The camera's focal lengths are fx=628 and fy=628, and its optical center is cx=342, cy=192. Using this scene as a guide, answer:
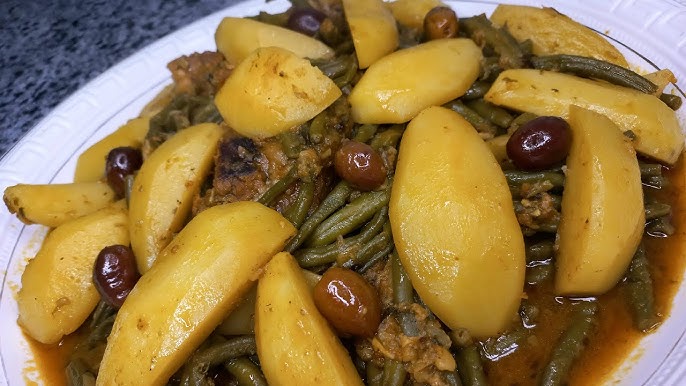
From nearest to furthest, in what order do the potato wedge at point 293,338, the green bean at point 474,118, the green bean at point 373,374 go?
the potato wedge at point 293,338, the green bean at point 373,374, the green bean at point 474,118

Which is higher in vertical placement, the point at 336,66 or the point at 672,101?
the point at 336,66

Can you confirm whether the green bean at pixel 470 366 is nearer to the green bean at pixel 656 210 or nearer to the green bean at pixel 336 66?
the green bean at pixel 656 210

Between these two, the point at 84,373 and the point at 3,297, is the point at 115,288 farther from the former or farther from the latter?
the point at 3,297

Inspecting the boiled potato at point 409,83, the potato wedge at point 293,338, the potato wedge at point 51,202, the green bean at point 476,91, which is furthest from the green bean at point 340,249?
the potato wedge at point 51,202

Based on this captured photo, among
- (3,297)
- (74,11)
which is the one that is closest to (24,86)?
(74,11)

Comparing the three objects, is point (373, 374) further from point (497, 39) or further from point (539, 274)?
point (497, 39)

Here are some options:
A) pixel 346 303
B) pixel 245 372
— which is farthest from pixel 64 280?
pixel 346 303
